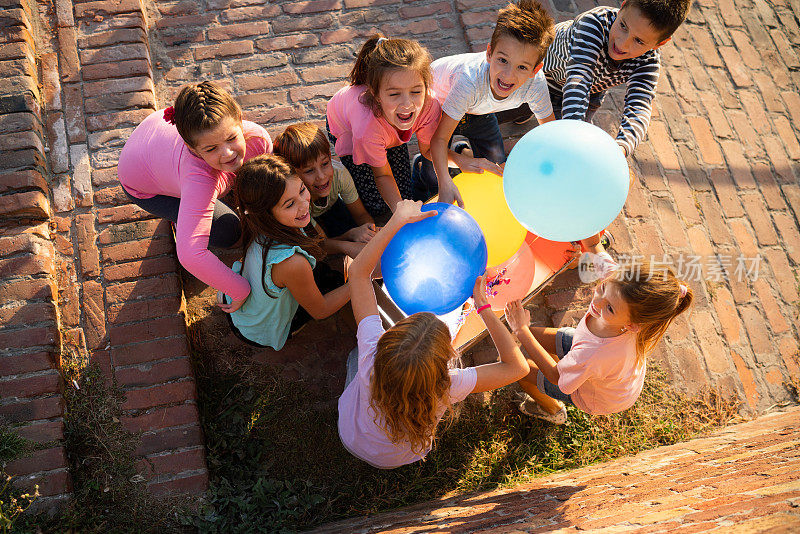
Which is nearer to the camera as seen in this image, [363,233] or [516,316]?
[516,316]

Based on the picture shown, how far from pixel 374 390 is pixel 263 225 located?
901 millimetres

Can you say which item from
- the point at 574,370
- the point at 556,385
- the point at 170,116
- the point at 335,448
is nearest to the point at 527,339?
the point at 574,370

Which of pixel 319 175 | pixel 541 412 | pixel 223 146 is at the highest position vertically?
pixel 223 146

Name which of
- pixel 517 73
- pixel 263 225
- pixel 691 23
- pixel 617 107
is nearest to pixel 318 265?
pixel 263 225

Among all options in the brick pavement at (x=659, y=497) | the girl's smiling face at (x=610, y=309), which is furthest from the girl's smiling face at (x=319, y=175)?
the brick pavement at (x=659, y=497)

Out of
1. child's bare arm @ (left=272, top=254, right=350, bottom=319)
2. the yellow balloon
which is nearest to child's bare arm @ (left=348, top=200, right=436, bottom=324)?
child's bare arm @ (left=272, top=254, right=350, bottom=319)

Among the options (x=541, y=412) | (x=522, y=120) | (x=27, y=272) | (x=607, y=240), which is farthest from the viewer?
(x=522, y=120)

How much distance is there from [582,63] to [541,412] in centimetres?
187

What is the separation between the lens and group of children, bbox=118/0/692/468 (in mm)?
2299

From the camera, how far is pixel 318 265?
9.69 ft

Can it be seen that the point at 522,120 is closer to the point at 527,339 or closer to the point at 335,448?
the point at 527,339

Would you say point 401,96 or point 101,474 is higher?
point 401,96

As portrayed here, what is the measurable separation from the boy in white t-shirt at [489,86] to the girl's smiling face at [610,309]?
0.76 metres

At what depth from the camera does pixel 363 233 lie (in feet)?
9.42
